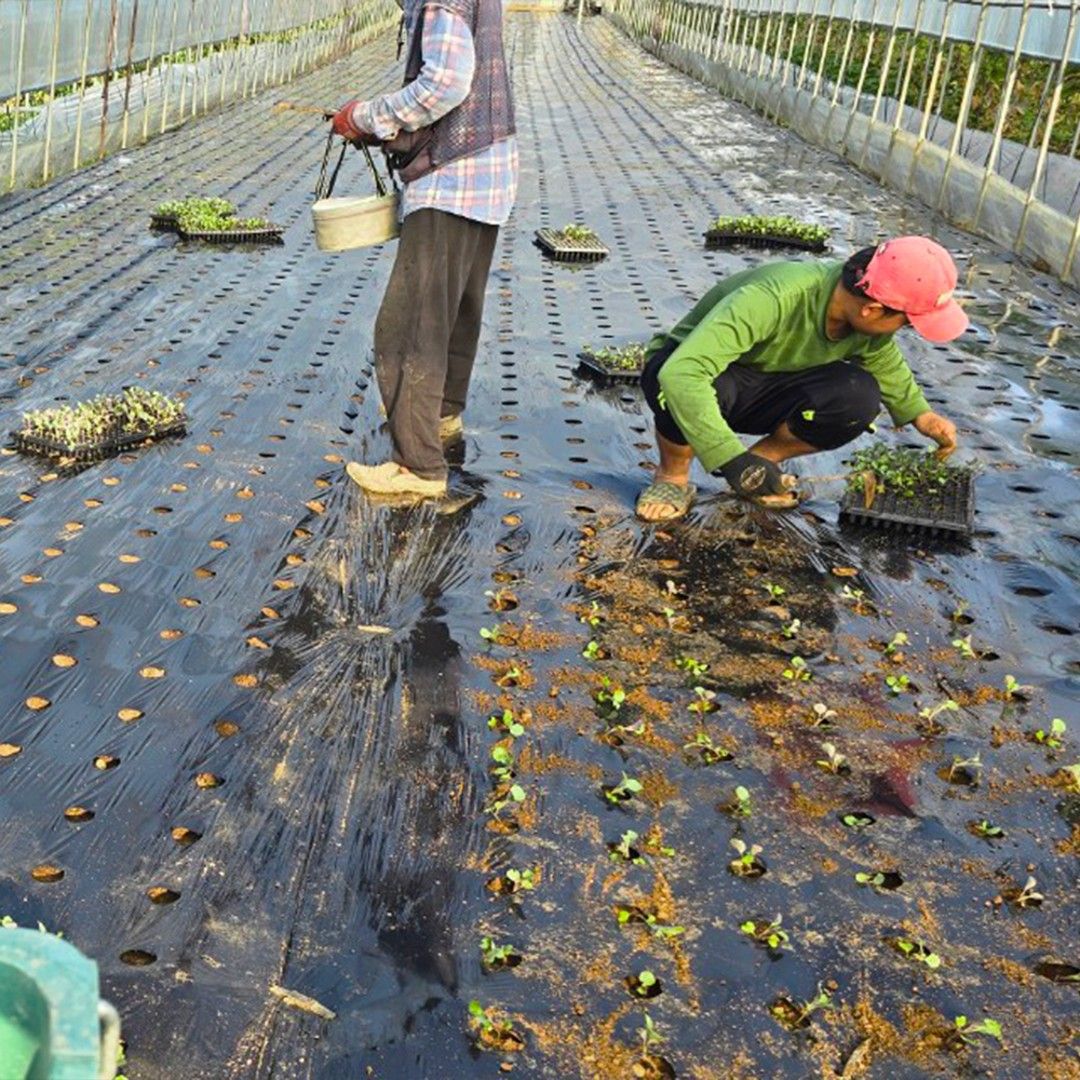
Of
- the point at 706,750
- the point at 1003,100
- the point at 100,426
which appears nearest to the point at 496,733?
the point at 706,750

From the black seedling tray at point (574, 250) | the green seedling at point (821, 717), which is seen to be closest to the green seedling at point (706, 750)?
the green seedling at point (821, 717)

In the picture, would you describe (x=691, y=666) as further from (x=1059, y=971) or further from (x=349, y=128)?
(x=349, y=128)

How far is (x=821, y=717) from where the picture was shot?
11.5 feet

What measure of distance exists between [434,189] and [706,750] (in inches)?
81.9

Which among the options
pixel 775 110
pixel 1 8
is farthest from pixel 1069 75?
pixel 1 8

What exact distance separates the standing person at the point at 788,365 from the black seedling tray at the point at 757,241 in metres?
5.14

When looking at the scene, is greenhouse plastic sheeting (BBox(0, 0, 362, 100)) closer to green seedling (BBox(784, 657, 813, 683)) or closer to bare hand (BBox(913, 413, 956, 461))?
bare hand (BBox(913, 413, 956, 461))

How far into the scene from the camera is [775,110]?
18844mm

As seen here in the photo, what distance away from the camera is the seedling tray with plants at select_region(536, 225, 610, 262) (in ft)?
30.0

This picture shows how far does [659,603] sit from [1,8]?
344 inches

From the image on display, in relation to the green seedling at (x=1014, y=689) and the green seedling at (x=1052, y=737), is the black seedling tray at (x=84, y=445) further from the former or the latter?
the green seedling at (x=1052, y=737)

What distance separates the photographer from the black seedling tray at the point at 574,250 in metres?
9.13

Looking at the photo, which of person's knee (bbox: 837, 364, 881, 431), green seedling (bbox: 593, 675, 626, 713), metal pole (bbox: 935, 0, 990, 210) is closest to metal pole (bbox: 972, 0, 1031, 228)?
metal pole (bbox: 935, 0, 990, 210)

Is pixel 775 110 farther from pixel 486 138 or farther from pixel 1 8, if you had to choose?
pixel 486 138
